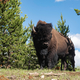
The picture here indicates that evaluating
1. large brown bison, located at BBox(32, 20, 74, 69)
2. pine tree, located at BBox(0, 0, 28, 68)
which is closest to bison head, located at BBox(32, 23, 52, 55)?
large brown bison, located at BBox(32, 20, 74, 69)

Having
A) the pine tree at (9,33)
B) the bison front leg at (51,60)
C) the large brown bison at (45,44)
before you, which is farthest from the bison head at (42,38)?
the pine tree at (9,33)

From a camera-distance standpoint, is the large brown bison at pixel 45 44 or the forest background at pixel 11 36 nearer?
the large brown bison at pixel 45 44

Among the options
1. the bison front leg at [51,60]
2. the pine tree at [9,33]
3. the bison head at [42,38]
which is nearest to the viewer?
the bison head at [42,38]

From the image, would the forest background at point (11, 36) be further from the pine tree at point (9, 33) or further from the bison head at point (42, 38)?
the bison head at point (42, 38)

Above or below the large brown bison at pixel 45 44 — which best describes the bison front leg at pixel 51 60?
below

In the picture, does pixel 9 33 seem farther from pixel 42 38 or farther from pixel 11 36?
pixel 42 38

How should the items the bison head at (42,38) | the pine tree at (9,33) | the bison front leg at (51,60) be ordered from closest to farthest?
the bison head at (42,38) < the bison front leg at (51,60) < the pine tree at (9,33)

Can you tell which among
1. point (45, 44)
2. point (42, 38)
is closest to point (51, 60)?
point (45, 44)

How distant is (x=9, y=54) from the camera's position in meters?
16.1

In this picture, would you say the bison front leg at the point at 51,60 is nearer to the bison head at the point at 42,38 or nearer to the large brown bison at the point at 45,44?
the large brown bison at the point at 45,44

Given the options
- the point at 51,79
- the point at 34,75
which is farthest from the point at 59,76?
the point at 34,75

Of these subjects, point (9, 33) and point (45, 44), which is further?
point (9, 33)

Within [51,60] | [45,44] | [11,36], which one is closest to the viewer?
[45,44]

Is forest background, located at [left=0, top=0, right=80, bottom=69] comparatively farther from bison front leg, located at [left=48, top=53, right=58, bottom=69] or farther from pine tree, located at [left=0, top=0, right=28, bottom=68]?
bison front leg, located at [left=48, top=53, right=58, bottom=69]
